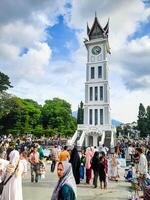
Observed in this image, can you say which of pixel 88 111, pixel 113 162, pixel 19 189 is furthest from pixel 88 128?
pixel 19 189

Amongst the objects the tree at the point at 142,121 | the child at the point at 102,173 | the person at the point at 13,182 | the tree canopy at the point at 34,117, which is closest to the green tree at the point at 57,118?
the tree canopy at the point at 34,117

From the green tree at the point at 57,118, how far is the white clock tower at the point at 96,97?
277 inches

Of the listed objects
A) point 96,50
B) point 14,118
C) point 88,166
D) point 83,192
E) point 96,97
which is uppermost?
point 96,50

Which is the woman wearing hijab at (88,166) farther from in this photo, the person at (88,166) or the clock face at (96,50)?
the clock face at (96,50)

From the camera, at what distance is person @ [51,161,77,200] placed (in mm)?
4273

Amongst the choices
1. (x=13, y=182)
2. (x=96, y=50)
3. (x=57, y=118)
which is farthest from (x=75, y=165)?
(x=57, y=118)

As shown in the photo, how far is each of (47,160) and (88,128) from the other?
27.8 m

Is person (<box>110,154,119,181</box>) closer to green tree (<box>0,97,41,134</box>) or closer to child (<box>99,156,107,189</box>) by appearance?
child (<box>99,156,107,189</box>)

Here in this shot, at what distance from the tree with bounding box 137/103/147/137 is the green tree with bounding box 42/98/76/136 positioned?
79.4 feet

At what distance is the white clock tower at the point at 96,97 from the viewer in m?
52.1

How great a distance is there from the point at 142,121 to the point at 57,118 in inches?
1203

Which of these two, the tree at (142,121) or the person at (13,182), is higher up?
the tree at (142,121)

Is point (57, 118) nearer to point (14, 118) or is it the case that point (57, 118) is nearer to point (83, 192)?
point (14, 118)

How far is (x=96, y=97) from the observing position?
55.5 m
